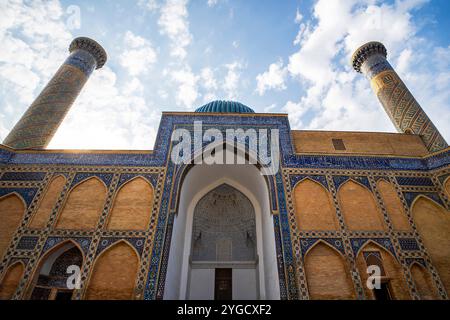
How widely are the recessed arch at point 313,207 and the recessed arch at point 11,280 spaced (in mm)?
4827

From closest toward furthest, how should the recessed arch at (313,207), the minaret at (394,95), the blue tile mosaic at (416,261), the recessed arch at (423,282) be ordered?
the recessed arch at (423,282), the blue tile mosaic at (416,261), the recessed arch at (313,207), the minaret at (394,95)

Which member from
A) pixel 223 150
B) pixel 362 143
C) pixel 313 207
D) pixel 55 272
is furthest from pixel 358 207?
pixel 55 272

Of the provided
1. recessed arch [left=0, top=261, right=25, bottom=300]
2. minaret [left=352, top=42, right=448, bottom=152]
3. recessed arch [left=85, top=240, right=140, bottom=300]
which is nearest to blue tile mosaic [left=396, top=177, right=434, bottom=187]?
minaret [left=352, top=42, right=448, bottom=152]

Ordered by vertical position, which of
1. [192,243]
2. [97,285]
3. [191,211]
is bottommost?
[97,285]

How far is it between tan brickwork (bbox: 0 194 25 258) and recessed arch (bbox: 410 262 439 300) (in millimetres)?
6955

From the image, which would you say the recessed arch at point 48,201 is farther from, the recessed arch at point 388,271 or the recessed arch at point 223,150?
the recessed arch at point 388,271

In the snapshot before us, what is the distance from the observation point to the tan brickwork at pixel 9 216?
14.4 ft

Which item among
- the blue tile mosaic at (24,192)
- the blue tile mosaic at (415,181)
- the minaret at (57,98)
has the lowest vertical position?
→ the blue tile mosaic at (24,192)

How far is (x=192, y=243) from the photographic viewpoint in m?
6.65

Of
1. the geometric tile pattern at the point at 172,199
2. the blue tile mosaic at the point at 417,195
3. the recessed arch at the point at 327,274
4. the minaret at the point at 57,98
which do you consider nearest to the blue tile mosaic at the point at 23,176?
the geometric tile pattern at the point at 172,199

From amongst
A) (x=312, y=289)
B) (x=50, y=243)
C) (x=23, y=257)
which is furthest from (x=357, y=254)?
(x=23, y=257)

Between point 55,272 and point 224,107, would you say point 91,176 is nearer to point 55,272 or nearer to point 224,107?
point 55,272

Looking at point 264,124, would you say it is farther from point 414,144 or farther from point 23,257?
point 23,257

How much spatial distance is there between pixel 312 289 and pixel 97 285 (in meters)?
3.49
